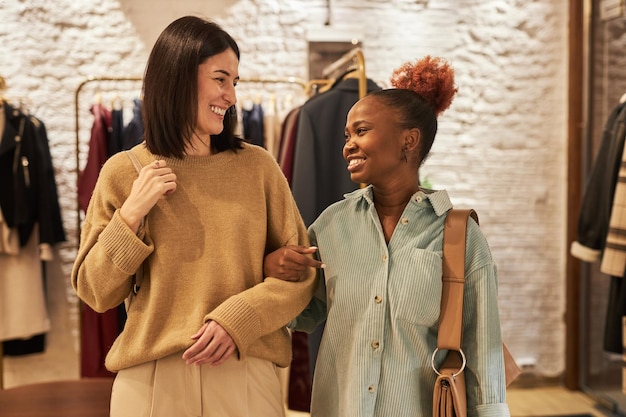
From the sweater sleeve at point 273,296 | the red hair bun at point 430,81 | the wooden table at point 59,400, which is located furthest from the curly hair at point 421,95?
the wooden table at point 59,400

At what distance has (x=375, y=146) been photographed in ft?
5.84

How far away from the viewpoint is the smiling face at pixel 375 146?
178 cm

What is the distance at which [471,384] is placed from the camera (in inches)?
68.2

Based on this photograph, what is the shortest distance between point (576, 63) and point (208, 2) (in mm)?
2313

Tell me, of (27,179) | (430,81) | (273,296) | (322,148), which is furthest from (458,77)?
(273,296)

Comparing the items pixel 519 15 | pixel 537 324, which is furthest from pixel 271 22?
pixel 537 324

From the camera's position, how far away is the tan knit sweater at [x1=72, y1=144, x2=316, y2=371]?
1.64 meters

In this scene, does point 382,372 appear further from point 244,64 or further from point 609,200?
point 244,64

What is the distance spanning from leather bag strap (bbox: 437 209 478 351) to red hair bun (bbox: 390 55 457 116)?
0.35 m

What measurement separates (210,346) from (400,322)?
443 millimetres

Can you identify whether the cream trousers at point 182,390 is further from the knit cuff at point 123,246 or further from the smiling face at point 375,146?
the smiling face at point 375,146

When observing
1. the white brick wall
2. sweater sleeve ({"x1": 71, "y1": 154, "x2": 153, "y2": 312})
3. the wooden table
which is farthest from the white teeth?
the white brick wall

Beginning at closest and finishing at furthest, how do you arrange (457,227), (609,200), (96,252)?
(96,252)
(457,227)
(609,200)

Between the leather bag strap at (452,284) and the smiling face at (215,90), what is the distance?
61cm
